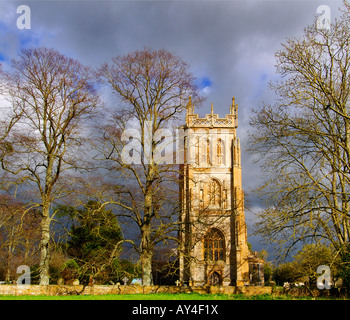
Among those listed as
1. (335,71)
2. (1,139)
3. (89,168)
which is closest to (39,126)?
(1,139)

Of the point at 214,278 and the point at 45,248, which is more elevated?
the point at 45,248

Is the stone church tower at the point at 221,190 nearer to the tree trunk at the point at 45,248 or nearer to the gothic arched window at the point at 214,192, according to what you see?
the gothic arched window at the point at 214,192

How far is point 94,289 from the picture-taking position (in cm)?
1397

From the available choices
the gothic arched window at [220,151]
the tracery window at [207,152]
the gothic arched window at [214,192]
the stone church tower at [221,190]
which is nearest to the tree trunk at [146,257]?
the gothic arched window at [214,192]

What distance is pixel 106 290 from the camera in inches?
555

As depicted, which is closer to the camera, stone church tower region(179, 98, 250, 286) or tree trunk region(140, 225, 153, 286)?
tree trunk region(140, 225, 153, 286)

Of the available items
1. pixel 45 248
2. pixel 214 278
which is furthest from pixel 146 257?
pixel 214 278

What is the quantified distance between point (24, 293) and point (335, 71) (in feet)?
42.3

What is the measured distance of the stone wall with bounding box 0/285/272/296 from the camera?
12.7 m

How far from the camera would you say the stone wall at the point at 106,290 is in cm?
1274

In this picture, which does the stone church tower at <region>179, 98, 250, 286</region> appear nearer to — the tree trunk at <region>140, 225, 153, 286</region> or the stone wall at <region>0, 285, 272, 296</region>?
the tree trunk at <region>140, 225, 153, 286</region>

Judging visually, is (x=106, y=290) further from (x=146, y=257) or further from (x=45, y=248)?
(x=45, y=248)

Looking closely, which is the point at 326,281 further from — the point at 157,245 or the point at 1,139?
the point at 1,139

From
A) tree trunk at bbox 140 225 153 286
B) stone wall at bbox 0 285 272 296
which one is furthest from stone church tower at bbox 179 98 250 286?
stone wall at bbox 0 285 272 296
